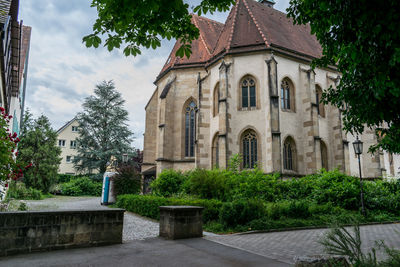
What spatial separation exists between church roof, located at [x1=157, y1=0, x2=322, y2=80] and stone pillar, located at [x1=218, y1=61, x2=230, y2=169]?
1.90 metres

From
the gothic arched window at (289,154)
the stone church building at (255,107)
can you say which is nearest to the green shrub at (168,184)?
the stone church building at (255,107)

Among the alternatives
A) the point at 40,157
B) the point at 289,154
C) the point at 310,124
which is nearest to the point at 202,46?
the point at 310,124

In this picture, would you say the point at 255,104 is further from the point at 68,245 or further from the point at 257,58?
the point at 68,245

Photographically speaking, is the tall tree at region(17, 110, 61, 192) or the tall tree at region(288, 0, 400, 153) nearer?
the tall tree at region(288, 0, 400, 153)

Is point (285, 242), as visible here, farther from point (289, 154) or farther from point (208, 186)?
point (289, 154)

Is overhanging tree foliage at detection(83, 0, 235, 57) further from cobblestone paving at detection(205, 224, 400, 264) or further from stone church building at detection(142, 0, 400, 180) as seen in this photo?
stone church building at detection(142, 0, 400, 180)

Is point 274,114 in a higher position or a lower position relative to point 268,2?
lower

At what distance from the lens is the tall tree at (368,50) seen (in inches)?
154

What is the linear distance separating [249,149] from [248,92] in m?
4.20

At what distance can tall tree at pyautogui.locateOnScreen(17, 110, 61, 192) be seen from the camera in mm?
25203

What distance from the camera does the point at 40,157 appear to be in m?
26.0

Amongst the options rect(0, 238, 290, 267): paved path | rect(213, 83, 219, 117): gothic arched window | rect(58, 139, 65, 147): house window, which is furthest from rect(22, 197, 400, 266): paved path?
rect(58, 139, 65, 147): house window

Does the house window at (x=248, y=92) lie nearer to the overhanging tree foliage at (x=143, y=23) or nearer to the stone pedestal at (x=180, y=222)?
the stone pedestal at (x=180, y=222)

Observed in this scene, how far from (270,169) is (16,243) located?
1519 cm
